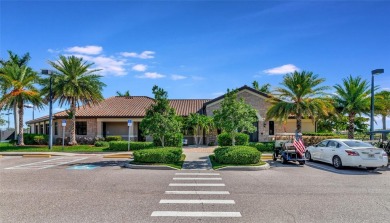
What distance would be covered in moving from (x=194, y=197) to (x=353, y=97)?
21802mm

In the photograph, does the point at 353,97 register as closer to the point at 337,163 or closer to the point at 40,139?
the point at 337,163

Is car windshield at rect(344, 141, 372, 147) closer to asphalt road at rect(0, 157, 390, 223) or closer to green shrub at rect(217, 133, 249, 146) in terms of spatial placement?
asphalt road at rect(0, 157, 390, 223)

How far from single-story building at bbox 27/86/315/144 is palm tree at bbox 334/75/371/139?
6.62 metres

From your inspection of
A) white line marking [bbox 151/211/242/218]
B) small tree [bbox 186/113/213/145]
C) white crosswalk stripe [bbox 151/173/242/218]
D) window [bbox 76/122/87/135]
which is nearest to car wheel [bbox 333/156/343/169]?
white crosswalk stripe [bbox 151/173/242/218]

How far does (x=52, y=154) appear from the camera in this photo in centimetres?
2394

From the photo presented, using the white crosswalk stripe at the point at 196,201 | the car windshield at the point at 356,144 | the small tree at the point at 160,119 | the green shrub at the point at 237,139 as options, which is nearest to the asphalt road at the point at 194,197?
the white crosswalk stripe at the point at 196,201

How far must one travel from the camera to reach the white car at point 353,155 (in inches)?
576

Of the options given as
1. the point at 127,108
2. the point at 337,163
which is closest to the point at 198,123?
the point at 127,108

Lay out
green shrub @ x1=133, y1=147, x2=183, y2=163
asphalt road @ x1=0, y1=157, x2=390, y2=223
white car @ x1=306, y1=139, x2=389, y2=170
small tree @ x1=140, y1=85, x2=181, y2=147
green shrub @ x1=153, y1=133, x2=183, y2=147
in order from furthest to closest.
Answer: green shrub @ x1=153, y1=133, x2=183, y2=147 < small tree @ x1=140, y1=85, x2=181, y2=147 < green shrub @ x1=133, y1=147, x2=183, y2=163 < white car @ x1=306, y1=139, x2=389, y2=170 < asphalt road @ x1=0, y1=157, x2=390, y2=223

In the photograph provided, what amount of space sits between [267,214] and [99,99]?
2629 cm

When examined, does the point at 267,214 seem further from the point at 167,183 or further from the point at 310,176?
the point at 310,176

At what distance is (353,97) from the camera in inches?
1029

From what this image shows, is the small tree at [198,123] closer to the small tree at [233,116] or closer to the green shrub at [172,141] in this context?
the green shrub at [172,141]

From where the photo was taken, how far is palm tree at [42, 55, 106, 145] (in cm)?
2909
